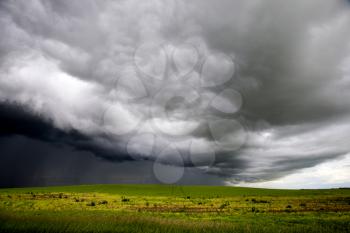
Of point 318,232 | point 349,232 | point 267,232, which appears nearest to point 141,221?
point 267,232

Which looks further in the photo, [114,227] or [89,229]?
[114,227]

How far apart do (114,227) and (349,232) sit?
46.2 ft

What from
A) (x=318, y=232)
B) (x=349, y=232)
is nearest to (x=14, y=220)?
(x=318, y=232)

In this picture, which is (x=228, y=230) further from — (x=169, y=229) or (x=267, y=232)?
(x=169, y=229)

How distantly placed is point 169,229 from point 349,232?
11555 mm

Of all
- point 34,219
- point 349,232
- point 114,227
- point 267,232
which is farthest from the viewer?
point 349,232

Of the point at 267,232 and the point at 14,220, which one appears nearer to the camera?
the point at 267,232

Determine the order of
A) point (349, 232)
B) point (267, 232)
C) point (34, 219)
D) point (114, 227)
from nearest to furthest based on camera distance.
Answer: point (267, 232), point (114, 227), point (34, 219), point (349, 232)

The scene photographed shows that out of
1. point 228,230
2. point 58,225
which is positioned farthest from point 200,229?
point 58,225

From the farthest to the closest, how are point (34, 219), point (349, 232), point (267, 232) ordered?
point (349, 232) < point (34, 219) < point (267, 232)

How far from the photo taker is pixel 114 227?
12.9 m

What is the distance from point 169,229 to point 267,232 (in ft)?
15.1

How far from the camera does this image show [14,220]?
509 inches

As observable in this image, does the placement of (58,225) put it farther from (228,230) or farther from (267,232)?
(267,232)
